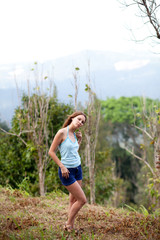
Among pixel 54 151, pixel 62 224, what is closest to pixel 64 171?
pixel 54 151

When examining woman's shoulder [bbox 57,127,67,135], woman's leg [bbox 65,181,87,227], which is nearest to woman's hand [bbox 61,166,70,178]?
woman's leg [bbox 65,181,87,227]

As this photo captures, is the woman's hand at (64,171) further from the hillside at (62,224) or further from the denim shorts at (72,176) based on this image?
the hillside at (62,224)

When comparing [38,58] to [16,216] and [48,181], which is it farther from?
[16,216]

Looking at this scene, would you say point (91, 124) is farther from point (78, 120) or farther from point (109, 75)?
point (109, 75)

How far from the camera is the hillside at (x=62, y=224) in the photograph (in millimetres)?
3676

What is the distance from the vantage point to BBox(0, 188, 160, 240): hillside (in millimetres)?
3676

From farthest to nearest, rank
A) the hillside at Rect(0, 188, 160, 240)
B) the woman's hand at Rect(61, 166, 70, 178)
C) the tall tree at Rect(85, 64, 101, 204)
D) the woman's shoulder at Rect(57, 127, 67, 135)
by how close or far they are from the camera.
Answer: the tall tree at Rect(85, 64, 101, 204)
the hillside at Rect(0, 188, 160, 240)
the woman's shoulder at Rect(57, 127, 67, 135)
the woman's hand at Rect(61, 166, 70, 178)

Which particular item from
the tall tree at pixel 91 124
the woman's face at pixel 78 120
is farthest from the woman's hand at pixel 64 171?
the tall tree at pixel 91 124

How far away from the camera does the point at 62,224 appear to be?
4074 millimetres

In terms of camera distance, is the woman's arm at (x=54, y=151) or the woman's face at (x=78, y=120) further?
the woman's face at (x=78, y=120)

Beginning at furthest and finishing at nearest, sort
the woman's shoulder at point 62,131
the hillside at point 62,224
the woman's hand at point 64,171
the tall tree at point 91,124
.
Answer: the tall tree at point 91,124
the hillside at point 62,224
the woman's shoulder at point 62,131
the woman's hand at point 64,171

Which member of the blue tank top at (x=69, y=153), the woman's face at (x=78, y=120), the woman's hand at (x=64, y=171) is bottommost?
the woman's hand at (x=64, y=171)

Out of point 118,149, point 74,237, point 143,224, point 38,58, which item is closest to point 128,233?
point 143,224

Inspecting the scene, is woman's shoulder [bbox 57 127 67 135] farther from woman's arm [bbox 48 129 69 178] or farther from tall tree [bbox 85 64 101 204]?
tall tree [bbox 85 64 101 204]
